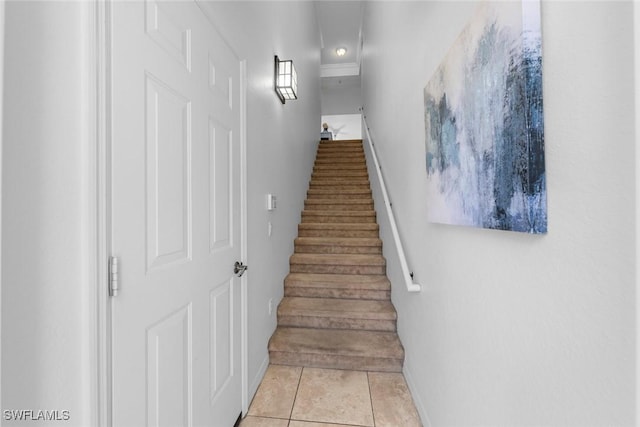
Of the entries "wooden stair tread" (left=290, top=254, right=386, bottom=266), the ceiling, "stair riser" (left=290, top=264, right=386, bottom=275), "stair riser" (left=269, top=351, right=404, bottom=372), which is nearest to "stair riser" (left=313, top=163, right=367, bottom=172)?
"wooden stair tread" (left=290, top=254, right=386, bottom=266)

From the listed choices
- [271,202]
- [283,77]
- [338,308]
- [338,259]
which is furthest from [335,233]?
[283,77]

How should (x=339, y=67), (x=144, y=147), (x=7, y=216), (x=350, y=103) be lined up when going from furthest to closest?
(x=350, y=103) < (x=339, y=67) < (x=144, y=147) < (x=7, y=216)

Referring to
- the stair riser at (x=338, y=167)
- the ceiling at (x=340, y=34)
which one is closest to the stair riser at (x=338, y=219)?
the stair riser at (x=338, y=167)

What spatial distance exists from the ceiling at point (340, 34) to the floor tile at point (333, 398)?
18.0 feet

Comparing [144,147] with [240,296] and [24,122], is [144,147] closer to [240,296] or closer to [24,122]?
[24,122]

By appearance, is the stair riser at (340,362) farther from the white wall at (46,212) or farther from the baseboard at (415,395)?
the white wall at (46,212)

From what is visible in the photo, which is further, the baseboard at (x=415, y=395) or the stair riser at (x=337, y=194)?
the stair riser at (x=337, y=194)

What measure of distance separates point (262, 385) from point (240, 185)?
1343 mm

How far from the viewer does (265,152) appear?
2051 millimetres

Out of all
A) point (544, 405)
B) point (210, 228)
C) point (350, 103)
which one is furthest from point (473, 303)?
point (350, 103)

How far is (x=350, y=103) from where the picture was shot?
8008mm

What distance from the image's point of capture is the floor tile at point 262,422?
60.2 inches

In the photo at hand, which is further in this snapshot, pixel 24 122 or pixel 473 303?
pixel 473 303

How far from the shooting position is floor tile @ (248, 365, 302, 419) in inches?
63.9
